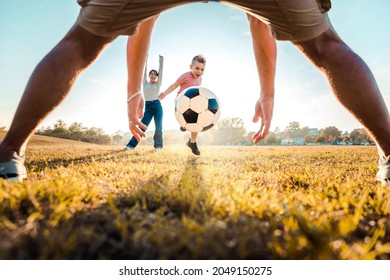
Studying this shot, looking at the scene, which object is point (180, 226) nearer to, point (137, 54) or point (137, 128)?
point (137, 128)

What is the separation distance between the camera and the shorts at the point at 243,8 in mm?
1858

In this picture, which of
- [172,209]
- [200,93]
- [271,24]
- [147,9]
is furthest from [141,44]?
[200,93]

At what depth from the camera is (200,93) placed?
16.1 ft

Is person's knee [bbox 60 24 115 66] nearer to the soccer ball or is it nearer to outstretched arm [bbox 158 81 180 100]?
the soccer ball

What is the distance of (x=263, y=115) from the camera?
2229mm

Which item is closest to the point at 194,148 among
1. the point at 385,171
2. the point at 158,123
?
the point at 158,123

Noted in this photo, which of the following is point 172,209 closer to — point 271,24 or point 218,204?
point 218,204

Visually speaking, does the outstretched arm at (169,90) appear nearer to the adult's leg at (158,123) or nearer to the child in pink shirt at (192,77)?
the child in pink shirt at (192,77)

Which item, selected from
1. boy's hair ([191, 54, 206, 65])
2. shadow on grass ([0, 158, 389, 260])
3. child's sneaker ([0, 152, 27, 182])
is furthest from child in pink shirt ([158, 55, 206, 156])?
shadow on grass ([0, 158, 389, 260])

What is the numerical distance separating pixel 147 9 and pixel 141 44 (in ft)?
1.38

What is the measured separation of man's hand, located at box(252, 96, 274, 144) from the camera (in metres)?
2.21

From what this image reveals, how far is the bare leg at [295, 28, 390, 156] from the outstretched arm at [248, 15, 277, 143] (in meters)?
0.34

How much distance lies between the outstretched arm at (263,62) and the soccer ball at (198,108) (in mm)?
2469

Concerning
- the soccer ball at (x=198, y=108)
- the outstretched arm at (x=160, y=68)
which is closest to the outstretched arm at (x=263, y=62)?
the soccer ball at (x=198, y=108)
